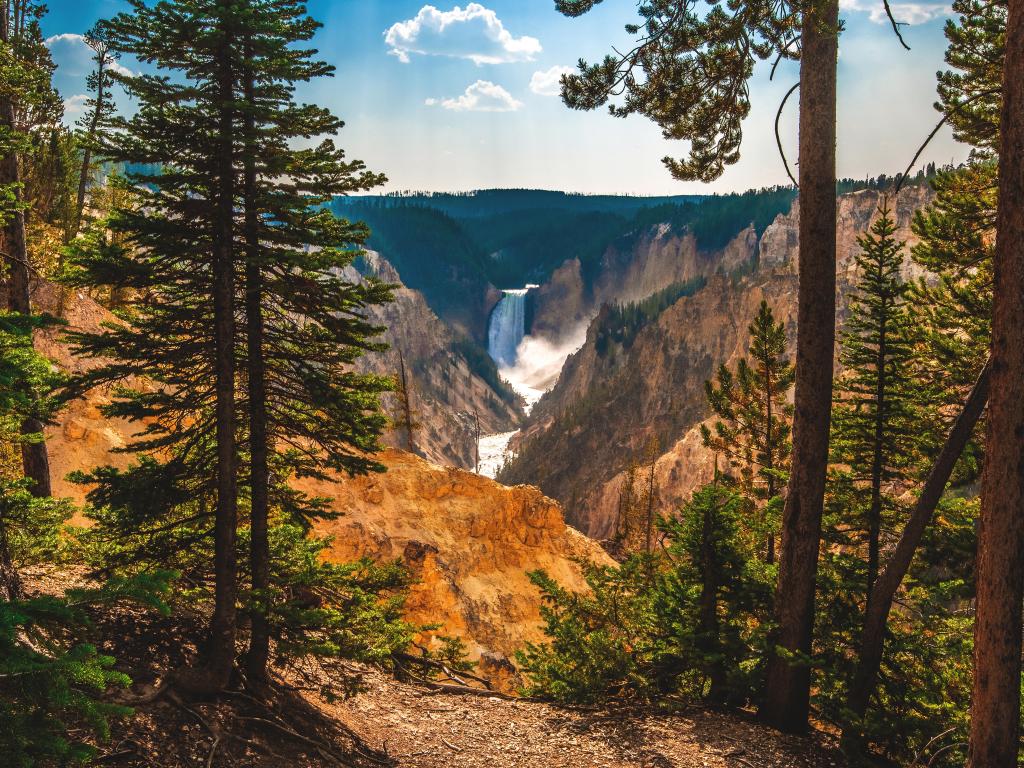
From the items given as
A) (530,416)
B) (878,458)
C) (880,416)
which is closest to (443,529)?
(878,458)

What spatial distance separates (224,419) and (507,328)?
7137 inches

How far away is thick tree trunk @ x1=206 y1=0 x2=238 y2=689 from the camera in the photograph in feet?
22.0

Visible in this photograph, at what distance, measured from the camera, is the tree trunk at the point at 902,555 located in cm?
641

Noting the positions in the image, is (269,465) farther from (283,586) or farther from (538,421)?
(538,421)

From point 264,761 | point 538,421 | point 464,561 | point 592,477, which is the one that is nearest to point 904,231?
point 592,477

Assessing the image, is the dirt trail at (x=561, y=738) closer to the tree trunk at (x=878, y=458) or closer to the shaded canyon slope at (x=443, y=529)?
the tree trunk at (x=878, y=458)

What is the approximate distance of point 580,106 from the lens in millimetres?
8062

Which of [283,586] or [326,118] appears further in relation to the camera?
[283,586]

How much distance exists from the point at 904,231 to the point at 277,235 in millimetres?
97063

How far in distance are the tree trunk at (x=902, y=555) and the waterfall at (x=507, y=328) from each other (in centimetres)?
17324

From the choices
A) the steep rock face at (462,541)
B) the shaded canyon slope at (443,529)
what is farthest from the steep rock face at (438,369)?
the shaded canyon slope at (443,529)

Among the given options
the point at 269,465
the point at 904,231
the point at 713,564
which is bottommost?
the point at 713,564

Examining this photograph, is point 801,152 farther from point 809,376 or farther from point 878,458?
point 878,458

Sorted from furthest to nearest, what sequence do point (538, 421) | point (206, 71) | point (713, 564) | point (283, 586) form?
1. point (538, 421)
2. point (713, 564)
3. point (283, 586)
4. point (206, 71)
